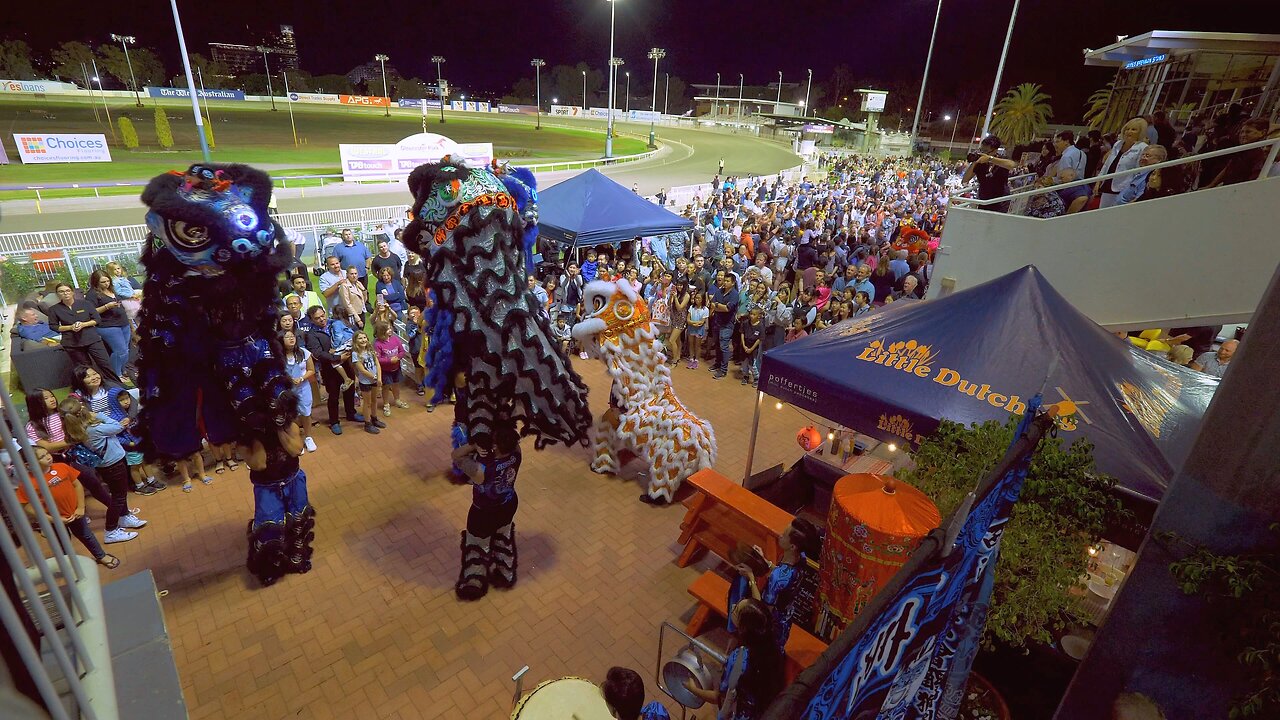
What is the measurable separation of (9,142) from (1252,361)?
4760 cm

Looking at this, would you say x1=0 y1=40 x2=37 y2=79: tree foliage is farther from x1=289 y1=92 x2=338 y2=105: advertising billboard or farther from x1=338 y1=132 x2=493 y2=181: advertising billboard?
x1=338 y1=132 x2=493 y2=181: advertising billboard

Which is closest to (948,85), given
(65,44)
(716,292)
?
(716,292)

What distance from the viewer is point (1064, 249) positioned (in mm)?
7836

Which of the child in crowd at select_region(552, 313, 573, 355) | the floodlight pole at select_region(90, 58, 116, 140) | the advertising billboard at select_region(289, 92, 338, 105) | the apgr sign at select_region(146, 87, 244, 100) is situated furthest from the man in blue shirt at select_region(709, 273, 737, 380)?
the advertising billboard at select_region(289, 92, 338, 105)

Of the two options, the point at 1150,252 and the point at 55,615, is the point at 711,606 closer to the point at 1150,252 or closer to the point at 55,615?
the point at 55,615

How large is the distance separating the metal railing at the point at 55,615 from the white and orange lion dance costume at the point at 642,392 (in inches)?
210

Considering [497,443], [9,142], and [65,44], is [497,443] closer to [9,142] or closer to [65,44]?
[9,142]

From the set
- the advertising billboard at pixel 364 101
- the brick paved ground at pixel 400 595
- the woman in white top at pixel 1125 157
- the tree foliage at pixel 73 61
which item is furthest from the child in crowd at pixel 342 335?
the advertising billboard at pixel 364 101

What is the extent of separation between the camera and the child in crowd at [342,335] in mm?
7621

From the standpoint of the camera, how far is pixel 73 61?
4606 centimetres

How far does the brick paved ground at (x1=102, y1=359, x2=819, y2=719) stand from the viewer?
4.69m

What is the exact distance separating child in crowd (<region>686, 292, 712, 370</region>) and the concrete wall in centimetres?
398

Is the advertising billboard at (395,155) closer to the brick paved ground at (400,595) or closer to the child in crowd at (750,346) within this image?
the child in crowd at (750,346)

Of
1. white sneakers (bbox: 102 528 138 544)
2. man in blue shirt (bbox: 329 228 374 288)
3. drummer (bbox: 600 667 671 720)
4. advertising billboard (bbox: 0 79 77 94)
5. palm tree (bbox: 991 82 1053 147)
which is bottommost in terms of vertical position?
white sneakers (bbox: 102 528 138 544)
